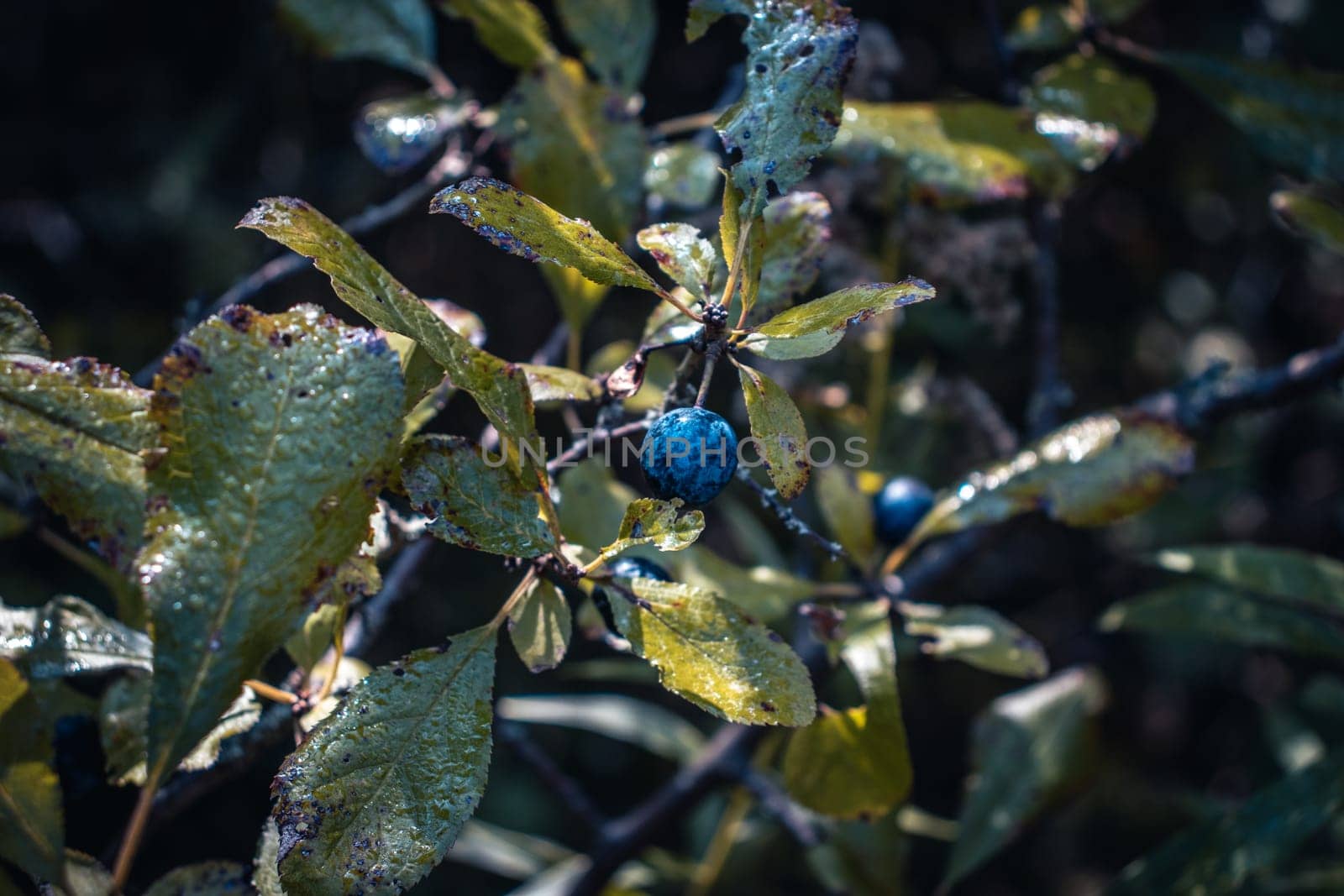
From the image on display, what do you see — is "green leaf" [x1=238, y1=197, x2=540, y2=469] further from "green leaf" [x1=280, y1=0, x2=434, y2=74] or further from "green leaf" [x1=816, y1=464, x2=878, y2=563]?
"green leaf" [x1=280, y1=0, x2=434, y2=74]

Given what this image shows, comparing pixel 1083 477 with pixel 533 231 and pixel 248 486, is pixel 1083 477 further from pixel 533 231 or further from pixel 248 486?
pixel 248 486

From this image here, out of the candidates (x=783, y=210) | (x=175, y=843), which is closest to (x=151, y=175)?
(x=175, y=843)

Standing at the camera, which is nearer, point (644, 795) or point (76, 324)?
point (76, 324)

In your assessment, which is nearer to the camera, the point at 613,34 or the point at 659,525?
the point at 659,525

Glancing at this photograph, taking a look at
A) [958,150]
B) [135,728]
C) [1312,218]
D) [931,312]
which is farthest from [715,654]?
[931,312]

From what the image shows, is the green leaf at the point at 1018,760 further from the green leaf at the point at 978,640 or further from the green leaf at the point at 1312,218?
the green leaf at the point at 1312,218

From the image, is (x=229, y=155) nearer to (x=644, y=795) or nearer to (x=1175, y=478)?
(x=644, y=795)
